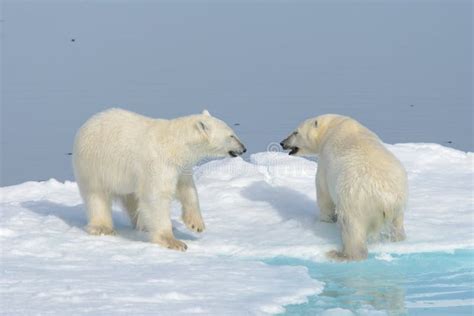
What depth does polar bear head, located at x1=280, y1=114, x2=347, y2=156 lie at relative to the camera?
27.7ft

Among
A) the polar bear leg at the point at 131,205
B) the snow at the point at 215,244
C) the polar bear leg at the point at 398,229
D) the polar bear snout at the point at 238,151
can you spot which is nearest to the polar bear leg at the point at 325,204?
the snow at the point at 215,244

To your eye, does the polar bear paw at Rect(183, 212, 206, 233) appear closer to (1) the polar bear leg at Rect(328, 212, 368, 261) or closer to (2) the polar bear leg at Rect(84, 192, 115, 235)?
(2) the polar bear leg at Rect(84, 192, 115, 235)

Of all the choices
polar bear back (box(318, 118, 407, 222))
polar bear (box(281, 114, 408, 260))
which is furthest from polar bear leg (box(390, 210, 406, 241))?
polar bear back (box(318, 118, 407, 222))

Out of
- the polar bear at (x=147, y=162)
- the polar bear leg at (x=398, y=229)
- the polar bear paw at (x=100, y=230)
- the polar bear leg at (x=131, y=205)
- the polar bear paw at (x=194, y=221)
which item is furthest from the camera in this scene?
the polar bear leg at (x=131, y=205)

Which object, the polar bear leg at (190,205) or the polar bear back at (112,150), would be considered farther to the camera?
the polar bear leg at (190,205)

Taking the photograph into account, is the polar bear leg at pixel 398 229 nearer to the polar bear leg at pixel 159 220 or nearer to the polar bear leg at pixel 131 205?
the polar bear leg at pixel 159 220

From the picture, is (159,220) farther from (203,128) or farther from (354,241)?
(354,241)

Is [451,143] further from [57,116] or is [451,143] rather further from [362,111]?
[57,116]

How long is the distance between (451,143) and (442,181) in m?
4.95

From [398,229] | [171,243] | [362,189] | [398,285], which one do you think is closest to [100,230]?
[171,243]

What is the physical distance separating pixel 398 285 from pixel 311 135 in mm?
2200

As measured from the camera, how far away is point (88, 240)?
7848 millimetres

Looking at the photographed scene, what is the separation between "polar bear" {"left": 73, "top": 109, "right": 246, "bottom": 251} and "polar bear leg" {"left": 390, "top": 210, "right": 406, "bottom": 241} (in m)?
1.41

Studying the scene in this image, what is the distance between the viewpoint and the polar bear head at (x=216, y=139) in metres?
7.68
